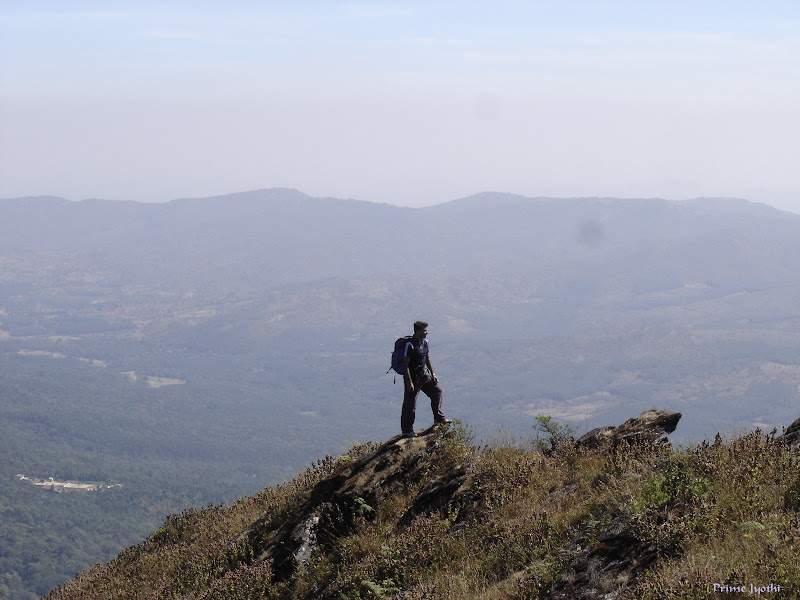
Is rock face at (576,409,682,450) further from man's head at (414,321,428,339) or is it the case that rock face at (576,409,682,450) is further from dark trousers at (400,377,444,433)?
man's head at (414,321,428,339)

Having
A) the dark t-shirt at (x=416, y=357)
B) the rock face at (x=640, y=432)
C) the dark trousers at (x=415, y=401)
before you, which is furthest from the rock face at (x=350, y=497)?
the rock face at (x=640, y=432)

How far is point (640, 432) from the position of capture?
11180mm

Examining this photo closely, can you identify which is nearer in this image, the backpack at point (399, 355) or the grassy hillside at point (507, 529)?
the grassy hillside at point (507, 529)

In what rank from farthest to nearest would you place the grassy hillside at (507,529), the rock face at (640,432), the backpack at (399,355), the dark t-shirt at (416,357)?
the dark t-shirt at (416,357) → the backpack at (399,355) → the rock face at (640,432) → the grassy hillside at (507,529)

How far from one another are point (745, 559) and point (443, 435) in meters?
6.84

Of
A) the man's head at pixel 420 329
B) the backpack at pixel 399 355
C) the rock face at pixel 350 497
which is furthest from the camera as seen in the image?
the man's head at pixel 420 329

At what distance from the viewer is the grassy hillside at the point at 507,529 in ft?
21.7

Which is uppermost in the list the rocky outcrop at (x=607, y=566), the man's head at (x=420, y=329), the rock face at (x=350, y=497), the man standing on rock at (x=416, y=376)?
the man's head at (x=420, y=329)

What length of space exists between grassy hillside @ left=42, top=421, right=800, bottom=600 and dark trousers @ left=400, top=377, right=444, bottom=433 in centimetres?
77

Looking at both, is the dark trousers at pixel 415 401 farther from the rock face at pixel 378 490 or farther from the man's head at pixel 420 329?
the man's head at pixel 420 329

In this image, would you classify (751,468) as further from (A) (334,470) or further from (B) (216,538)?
(B) (216,538)

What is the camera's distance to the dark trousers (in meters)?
13.8

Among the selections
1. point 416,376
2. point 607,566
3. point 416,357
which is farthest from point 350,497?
point 607,566

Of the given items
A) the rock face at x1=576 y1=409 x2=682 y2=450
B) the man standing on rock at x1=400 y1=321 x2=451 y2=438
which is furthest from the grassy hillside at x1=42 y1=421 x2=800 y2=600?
the man standing on rock at x1=400 y1=321 x2=451 y2=438
